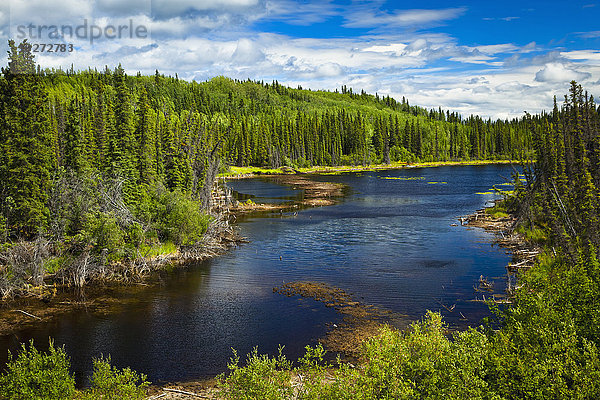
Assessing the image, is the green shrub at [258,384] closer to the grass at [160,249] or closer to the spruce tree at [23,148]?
the grass at [160,249]

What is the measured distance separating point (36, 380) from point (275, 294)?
836 inches

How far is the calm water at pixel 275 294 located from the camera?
2731 centimetres

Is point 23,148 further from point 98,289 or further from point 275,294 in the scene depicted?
point 275,294

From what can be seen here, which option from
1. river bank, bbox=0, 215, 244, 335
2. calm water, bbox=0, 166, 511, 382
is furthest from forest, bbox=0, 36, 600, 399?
calm water, bbox=0, 166, 511, 382

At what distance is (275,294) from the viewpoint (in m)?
36.7

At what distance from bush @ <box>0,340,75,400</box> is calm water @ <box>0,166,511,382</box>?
6576 millimetres

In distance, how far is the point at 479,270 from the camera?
41.5 metres

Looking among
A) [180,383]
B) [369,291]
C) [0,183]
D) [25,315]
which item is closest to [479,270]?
[369,291]

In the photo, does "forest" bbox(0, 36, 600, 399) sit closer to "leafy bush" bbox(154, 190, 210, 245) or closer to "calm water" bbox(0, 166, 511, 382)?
"leafy bush" bbox(154, 190, 210, 245)

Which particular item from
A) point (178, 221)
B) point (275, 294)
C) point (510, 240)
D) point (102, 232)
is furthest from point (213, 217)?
point (510, 240)

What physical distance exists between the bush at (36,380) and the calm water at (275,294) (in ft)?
21.6

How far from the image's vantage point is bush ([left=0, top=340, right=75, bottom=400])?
16625mm

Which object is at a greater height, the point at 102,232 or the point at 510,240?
the point at 102,232

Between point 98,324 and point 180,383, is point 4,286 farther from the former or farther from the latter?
point 180,383
